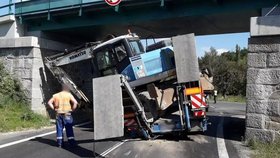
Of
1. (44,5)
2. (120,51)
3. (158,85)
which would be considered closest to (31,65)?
(44,5)

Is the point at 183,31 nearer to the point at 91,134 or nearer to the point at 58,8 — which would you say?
the point at 58,8

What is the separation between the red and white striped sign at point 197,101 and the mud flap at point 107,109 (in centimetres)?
346

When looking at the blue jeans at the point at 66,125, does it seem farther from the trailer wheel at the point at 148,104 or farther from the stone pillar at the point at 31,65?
the stone pillar at the point at 31,65

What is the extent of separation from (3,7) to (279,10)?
13.4 m

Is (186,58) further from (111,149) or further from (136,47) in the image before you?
(111,149)

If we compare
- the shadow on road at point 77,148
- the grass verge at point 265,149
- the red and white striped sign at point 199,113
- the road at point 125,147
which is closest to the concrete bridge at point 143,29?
the grass verge at point 265,149

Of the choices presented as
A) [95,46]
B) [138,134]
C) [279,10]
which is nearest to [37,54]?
[95,46]

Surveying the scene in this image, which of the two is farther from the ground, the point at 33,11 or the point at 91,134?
the point at 33,11

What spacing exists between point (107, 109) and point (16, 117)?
25.6 feet

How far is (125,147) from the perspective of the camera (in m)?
11.0

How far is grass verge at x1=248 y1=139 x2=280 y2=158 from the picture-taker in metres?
10.0

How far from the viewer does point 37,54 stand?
19.0m

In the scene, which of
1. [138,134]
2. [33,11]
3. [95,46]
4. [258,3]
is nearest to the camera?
[138,134]

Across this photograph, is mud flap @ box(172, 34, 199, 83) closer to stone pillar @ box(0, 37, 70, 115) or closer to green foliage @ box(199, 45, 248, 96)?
stone pillar @ box(0, 37, 70, 115)
